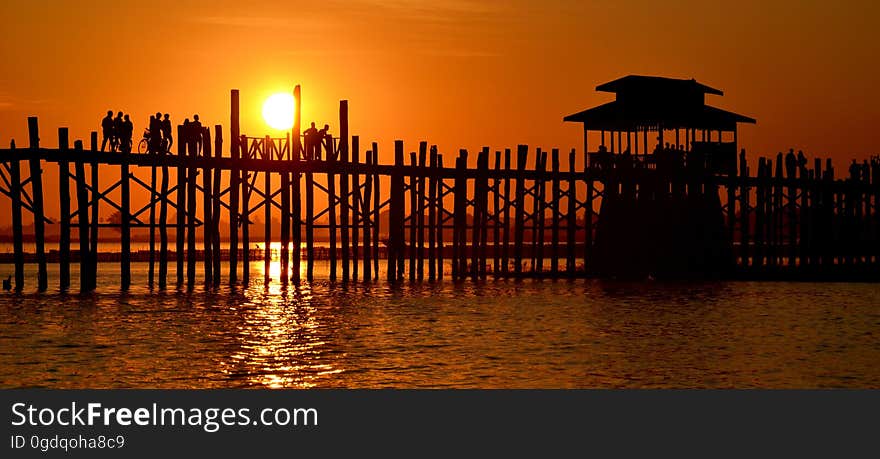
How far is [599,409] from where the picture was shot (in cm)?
1936

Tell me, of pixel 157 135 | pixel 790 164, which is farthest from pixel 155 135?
pixel 790 164

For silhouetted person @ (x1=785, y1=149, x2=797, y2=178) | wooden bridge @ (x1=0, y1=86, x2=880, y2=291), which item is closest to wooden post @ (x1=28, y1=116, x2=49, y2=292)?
wooden bridge @ (x1=0, y1=86, x2=880, y2=291)

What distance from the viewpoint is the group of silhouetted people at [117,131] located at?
3656 centimetres

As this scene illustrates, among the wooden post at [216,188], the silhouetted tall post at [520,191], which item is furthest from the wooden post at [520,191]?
the wooden post at [216,188]

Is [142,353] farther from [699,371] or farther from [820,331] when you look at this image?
[820,331]

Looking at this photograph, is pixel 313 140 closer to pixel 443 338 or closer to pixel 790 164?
pixel 443 338

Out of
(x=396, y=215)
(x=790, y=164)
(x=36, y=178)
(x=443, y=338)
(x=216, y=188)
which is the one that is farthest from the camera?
(x=790, y=164)

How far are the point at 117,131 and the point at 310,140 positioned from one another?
Result: 537 cm

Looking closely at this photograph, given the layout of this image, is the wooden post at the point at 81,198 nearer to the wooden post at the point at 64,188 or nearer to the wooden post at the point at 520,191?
the wooden post at the point at 64,188

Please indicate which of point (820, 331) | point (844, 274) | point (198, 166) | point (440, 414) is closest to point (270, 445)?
point (440, 414)

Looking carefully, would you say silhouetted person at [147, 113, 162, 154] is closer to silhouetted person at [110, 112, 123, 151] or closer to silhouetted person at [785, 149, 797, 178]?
silhouetted person at [110, 112, 123, 151]

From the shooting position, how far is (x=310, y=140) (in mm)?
39625

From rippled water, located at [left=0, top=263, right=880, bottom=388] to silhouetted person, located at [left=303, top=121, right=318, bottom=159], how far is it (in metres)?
3.95

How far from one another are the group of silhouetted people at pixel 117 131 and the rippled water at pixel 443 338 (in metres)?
4.05
